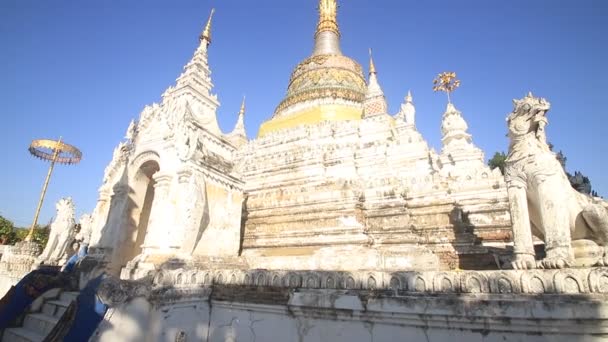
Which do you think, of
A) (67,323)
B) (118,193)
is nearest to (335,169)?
(118,193)

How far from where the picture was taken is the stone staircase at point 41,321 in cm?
712

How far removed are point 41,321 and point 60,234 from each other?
10368 mm

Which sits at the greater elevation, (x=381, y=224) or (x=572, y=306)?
(x=381, y=224)

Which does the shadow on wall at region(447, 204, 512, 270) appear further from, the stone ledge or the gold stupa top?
the gold stupa top

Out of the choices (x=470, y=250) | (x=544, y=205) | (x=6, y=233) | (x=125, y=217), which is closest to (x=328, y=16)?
(x=125, y=217)

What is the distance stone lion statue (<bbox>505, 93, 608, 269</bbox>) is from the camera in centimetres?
457

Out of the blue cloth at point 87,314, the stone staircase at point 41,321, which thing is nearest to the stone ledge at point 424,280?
the blue cloth at point 87,314

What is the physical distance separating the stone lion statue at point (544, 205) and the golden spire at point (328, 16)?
28332mm

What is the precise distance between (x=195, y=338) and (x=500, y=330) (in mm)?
5520

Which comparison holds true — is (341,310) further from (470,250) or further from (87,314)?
(470,250)

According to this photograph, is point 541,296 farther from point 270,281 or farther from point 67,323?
point 67,323

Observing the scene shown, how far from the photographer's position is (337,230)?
10891mm

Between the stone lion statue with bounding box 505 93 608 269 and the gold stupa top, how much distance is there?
1542cm

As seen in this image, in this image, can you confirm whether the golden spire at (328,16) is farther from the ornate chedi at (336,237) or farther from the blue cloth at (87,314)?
the blue cloth at (87,314)
